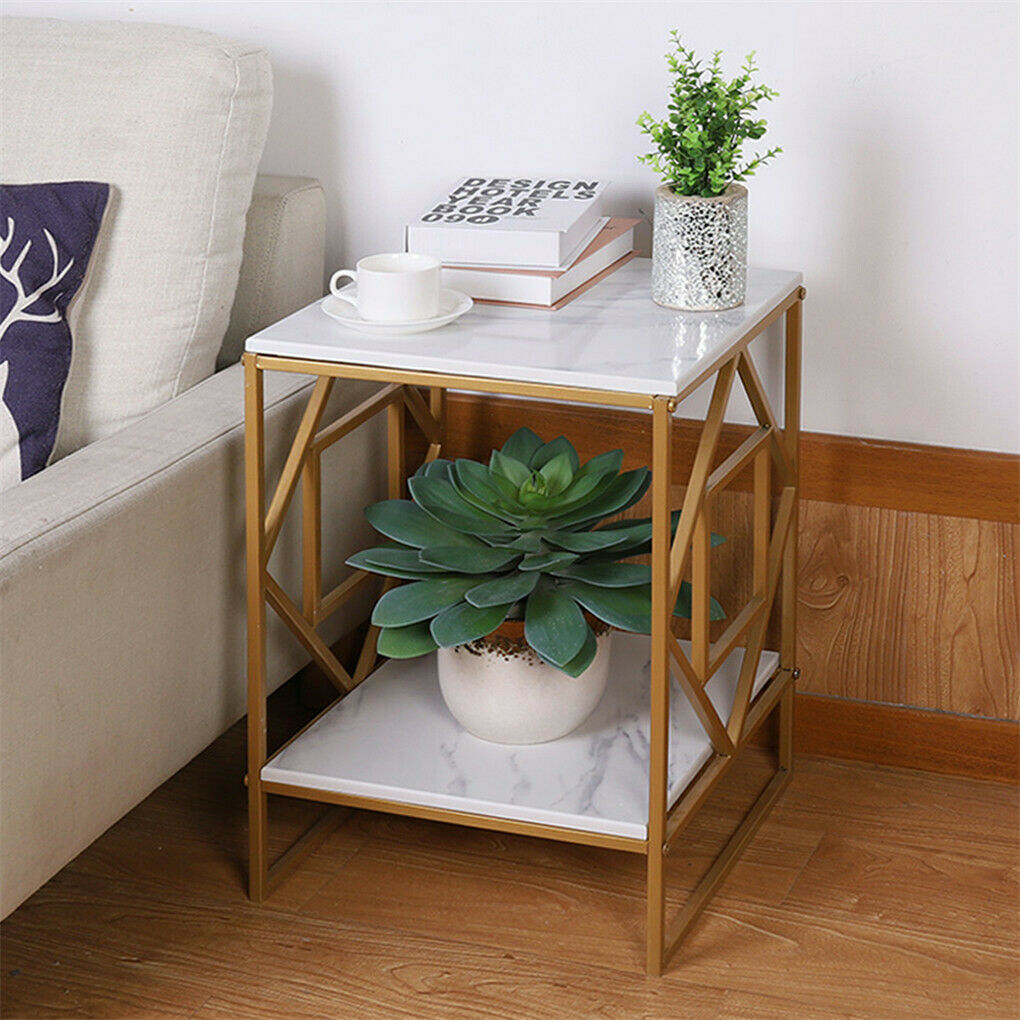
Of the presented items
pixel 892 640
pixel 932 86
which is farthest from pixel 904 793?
pixel 932 86

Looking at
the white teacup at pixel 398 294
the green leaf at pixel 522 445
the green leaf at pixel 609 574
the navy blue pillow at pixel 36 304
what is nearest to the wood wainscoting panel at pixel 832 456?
the green leaf at pixel 522 445

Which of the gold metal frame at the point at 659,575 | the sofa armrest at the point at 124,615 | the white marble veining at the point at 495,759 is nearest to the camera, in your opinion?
the sofa armrest at the point at 124,615

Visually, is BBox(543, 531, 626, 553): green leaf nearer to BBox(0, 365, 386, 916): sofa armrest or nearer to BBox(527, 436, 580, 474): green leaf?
BBox(527, 436, 580, 474): green leaf

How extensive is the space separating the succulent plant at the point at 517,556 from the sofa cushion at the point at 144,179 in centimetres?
27

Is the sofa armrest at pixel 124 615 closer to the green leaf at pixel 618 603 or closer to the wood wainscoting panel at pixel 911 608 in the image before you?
the green leaf at pixel 618 603

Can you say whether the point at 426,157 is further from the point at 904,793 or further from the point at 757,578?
the point at 904,793

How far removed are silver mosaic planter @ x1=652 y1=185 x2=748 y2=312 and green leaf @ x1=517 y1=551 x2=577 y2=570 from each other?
0.85 feet

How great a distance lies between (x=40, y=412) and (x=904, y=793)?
1.02 metres

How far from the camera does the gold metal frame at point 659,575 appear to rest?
1.31 metres

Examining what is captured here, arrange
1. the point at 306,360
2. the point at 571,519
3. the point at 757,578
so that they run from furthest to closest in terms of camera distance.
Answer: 1. the point at 757,578
2. the point at 571,519
3. the point at 306,360

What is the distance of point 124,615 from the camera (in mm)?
1307

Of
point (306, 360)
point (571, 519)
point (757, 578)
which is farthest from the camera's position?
point (757, 578)

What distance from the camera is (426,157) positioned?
1.74 m

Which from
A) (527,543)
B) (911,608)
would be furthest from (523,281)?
(911,608)
